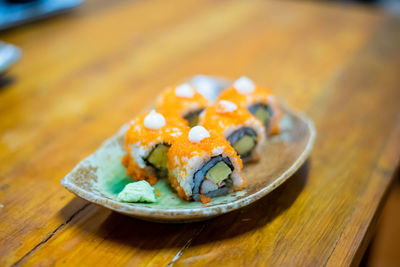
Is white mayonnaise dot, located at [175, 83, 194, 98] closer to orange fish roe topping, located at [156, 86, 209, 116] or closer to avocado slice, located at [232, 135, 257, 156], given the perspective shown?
orange fish roe topping, located at [156, 86, 209, 116]

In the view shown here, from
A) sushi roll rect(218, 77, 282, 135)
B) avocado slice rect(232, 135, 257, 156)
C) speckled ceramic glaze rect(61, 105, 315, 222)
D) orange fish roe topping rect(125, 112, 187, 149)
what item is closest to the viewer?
speckled ceramic glaze rect(61, 105, 315, 222)

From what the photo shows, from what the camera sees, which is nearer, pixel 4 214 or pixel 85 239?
pixel 85 239

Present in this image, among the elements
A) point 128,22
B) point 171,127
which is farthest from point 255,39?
point 171,127

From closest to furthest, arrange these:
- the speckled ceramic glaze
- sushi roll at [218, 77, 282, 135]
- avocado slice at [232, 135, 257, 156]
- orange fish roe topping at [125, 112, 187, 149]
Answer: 1. the speckled ceramic glaze
2. orange fish roe topping at [125, 112, 187, 149]
3. avocado slice at [232, 135, 257, 156]
4. sushi roll at [218, 77, 282, 135]

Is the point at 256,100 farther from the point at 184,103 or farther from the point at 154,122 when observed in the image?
the point at 154,122

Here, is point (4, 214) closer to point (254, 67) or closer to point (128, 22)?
point (254, 67)

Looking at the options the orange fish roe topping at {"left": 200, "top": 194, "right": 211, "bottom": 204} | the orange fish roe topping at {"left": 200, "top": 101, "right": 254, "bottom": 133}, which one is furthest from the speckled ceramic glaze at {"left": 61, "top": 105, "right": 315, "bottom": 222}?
the orange fish roe topping at {"left": 200, "top": 101, "right": 254, "bottom": 133}

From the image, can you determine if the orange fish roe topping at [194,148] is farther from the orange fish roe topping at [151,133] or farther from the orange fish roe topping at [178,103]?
the orange fish roe topping at [178,103]
